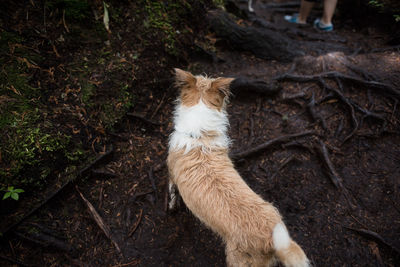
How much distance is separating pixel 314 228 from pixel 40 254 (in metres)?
4.07

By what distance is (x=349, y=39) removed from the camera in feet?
20.2

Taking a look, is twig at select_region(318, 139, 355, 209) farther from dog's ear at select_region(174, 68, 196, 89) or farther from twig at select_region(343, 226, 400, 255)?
dog's ear at select_region(174, 68, 196, 89)

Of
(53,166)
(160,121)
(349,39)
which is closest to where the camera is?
(53,166)

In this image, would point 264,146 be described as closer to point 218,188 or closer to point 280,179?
point 280,179

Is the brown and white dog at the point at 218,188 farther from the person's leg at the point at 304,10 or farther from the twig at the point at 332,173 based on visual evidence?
→ the person's leg at the point at 304,10

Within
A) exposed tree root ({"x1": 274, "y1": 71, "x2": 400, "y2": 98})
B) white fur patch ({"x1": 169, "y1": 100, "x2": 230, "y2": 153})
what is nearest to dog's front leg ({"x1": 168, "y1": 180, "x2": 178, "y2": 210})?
white fur patch ({"x1": 169, "y1": 100, "x2": 230, "y2": 153})

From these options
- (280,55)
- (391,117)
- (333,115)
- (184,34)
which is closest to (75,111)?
(184,34)

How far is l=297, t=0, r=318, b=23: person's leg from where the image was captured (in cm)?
668

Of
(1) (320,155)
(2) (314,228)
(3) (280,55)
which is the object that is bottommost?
(2) (314,228)

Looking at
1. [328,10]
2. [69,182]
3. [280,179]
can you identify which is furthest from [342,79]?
[69,182]

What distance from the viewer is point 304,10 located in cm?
689

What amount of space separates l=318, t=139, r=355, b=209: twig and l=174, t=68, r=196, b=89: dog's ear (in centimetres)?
282

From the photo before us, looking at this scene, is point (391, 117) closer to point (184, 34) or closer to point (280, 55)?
point (280, 55)

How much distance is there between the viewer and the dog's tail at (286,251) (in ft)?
6.08
